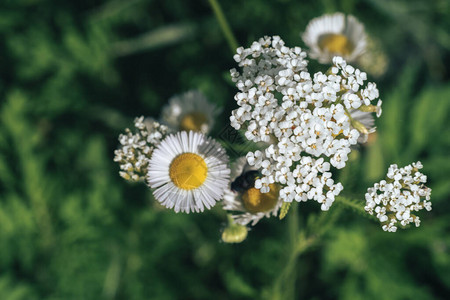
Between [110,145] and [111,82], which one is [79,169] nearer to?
[110,145]

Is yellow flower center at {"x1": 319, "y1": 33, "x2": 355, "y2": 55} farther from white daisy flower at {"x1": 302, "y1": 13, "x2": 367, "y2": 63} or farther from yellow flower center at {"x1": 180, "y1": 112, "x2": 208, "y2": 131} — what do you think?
yellow flower center at {"x1": 180, "y1": 112, "x2": 208, "y2": 131}

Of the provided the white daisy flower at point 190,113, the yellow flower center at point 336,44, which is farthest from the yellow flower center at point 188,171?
the yellow flower center at point 336,44

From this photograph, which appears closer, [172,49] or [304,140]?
[304,140]

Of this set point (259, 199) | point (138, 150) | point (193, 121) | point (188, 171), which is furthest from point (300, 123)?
point (193, 121)

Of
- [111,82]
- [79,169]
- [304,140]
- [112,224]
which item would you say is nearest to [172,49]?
[111,82]

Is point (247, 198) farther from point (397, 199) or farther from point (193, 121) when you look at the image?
point (193, 121)

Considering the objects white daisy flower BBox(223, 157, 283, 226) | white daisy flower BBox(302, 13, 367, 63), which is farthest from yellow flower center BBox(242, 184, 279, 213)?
white daisy flower BBox(302, 13, 367, 63)
